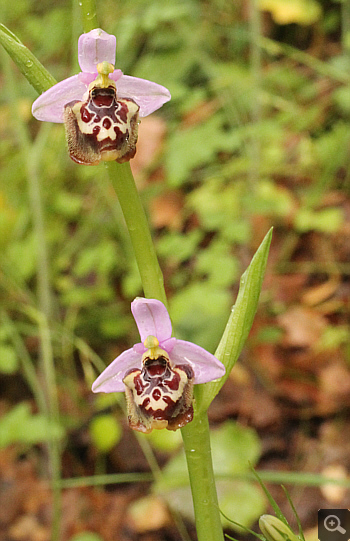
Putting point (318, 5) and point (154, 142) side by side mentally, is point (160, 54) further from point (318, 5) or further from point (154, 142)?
point (318, 5)

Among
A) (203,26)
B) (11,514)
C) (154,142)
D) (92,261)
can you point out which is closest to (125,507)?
(11,514)

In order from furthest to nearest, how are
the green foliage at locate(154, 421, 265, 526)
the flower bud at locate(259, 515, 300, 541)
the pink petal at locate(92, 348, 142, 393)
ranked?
1. the green foliage at locate(154, 421, 265, 526)
2. the pink petal at locate(92, 348, 142, 393)
3. the flower bud at locate(259, 515, 300, 541)

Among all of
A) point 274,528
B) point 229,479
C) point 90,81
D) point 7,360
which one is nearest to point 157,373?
point 274,528

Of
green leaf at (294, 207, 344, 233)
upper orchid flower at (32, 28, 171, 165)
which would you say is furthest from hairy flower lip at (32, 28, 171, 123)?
green leaf at (294, 207, 344, 233)

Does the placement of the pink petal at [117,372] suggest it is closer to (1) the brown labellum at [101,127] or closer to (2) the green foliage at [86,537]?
(1) the brown labellum at [101,127]

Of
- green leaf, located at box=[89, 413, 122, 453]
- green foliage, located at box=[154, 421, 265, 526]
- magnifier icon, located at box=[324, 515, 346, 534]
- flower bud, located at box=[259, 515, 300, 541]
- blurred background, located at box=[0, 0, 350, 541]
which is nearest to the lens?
flower bud, located at box=[259, 515, 300, 541]

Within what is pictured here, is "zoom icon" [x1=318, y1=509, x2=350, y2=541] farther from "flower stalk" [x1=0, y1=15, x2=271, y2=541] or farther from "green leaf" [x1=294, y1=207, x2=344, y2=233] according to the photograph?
"green leaf" [x1=294, y1=207, x2=344, y2=233]

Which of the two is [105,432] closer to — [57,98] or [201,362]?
[201,362]
